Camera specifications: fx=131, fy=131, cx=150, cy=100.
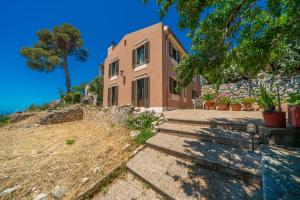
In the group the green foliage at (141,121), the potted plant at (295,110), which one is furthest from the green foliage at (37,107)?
the potted plant at (295,110)

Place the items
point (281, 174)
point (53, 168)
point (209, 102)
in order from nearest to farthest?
1. point (281, 174)
2. point (53, 168)
3. point (209, 102)

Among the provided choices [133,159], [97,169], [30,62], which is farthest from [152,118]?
[30,62]

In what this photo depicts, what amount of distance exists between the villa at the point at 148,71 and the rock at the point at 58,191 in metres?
6.41

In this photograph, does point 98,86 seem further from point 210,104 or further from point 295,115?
point 295,115

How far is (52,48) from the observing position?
21469 millimetres

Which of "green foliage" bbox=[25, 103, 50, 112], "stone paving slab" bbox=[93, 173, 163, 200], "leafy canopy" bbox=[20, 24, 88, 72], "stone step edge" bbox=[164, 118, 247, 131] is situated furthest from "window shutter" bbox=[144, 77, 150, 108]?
"leafy canopy" bbox=[20, 24, 88, 72]

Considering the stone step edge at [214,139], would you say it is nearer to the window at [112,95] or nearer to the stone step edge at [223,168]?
the stone step edge at [223,168]

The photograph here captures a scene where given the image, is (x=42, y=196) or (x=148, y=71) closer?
(x=42, y=196)

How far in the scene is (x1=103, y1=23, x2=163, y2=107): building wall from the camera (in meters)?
8.93

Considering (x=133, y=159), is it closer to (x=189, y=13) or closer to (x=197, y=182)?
(x=197, y=182)

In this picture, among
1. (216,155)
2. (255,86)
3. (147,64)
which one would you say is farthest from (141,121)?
(255,86)

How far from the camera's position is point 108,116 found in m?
8.75

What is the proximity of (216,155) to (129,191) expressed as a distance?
1993 mm

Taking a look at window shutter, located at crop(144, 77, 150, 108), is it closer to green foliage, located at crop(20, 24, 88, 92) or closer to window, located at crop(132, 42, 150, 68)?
window, located at crop(132, 42, 150, 68)
